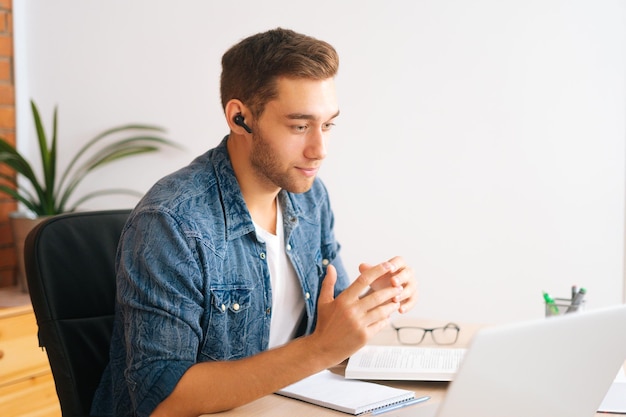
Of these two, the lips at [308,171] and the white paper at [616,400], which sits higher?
the lips at [308,171]

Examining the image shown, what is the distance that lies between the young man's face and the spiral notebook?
17.2 inches

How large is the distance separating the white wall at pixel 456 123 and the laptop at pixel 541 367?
5.12ft

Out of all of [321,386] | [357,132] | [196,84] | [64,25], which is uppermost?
[64,25]

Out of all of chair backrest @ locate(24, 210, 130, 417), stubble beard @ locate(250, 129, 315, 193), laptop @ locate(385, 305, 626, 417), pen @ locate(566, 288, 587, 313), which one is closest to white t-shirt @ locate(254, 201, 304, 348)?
stubble beard @ locate(250, 129, 315, 193)

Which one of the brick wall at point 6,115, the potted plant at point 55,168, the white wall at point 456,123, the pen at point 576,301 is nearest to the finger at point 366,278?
the pen at point 576,301

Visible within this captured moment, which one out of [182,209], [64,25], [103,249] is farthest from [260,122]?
[64,25]

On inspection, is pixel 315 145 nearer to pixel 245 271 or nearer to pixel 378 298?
pixel 245 271

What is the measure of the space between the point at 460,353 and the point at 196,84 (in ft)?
6.01

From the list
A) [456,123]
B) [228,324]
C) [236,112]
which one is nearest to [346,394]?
[228,324]

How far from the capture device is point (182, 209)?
61.2 inches

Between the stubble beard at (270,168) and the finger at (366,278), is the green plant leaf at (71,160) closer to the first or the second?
the stubble beard at (270,168)

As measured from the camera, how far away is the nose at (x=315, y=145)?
1.65 metres

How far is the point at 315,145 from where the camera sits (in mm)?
1647

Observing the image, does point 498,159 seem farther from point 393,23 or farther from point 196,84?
point 196,84
